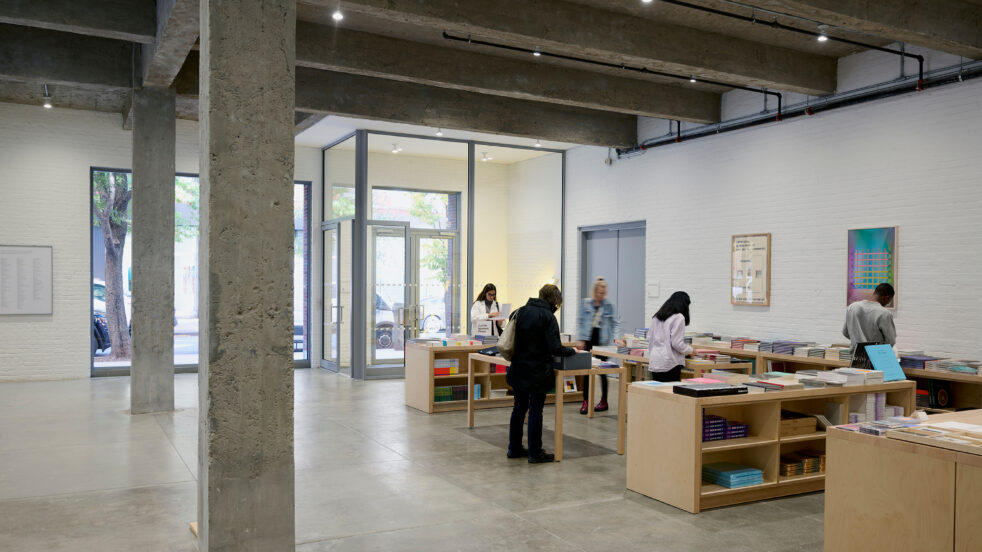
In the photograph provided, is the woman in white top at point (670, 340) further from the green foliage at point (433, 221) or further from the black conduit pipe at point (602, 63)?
the green foliage at point (433, 221)

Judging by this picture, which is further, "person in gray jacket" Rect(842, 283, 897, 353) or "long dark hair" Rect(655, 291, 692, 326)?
"person in gray jacket" Rect(842, 283, 897, 353)

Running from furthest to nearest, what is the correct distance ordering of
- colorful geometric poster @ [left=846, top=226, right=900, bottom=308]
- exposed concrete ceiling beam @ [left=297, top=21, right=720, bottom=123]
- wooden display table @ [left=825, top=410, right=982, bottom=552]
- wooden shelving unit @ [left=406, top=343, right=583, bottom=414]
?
wooden shelving unit @ [left=406, top=343, right=583, bottom=414] < colorful geometric poster @ [left=846, top=226, right=900, bottom=308] < exposed concrete ceiling beam @ [left=297, top=21, right=720, bottom=123] < wooden display table @ [left=825, top=410, right=982, bottom=552]

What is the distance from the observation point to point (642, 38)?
741cm

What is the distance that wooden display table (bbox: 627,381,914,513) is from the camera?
5184 millimetres

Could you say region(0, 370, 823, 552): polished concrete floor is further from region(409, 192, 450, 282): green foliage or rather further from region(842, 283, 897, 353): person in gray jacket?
region(409, 192, 450, 282): green foliage

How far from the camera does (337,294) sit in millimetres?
12656

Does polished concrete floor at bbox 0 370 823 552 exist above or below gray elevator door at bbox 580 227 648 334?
below

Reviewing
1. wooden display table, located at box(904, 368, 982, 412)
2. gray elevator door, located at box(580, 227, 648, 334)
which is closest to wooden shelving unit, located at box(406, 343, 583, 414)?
gray elevator door, located at box(580, 227, 648, 334)

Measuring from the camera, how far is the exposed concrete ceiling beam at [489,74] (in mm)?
7703

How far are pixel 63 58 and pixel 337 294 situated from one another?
5565 mm

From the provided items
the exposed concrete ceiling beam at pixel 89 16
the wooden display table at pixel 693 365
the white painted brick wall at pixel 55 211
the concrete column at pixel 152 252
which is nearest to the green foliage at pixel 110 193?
the white painted brick wall at pixel 55 211

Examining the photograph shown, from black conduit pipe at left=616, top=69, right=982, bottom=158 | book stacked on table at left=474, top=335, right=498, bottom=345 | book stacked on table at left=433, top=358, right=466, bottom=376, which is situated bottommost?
book stacked on table at left=433, top=358, right=466, bottom=376

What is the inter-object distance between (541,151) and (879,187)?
628 centimetres

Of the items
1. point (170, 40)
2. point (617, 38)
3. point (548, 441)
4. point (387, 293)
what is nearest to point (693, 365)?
point (548, 441)
